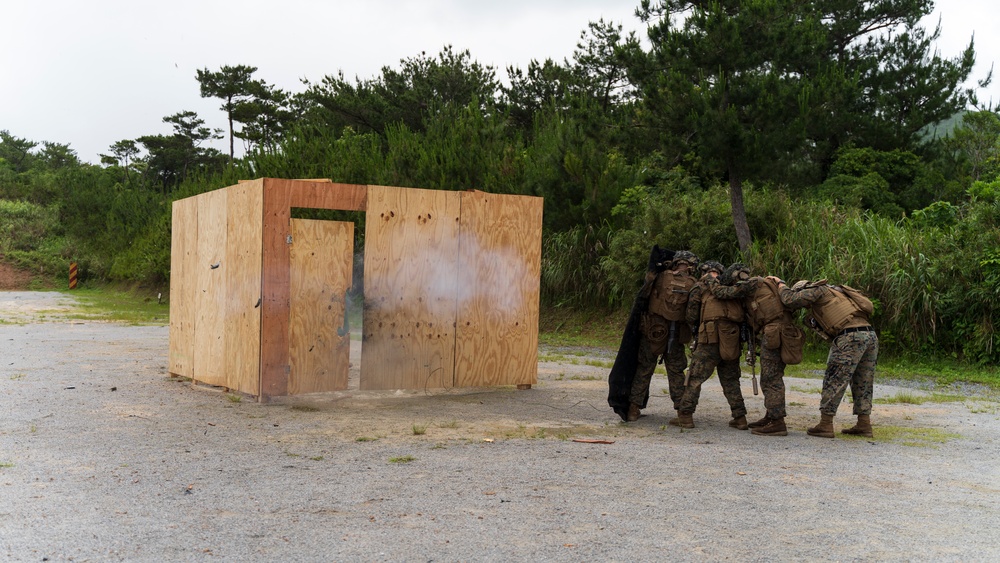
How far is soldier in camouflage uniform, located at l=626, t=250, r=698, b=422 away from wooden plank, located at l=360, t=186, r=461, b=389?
2.63 metres

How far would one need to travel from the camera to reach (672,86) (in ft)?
56.6

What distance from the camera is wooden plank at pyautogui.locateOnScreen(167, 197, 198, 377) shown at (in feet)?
36.6

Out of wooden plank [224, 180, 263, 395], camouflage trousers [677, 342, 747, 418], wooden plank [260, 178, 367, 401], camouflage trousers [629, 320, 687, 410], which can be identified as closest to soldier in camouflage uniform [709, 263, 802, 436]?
camouflage trousers [677, 342, 747, 418]

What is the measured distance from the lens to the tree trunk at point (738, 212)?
17.7 meters

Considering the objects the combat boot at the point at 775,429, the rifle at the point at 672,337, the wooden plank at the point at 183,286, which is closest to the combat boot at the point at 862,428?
the combat boot at the point at 775,429

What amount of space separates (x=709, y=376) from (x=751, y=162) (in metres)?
10.7

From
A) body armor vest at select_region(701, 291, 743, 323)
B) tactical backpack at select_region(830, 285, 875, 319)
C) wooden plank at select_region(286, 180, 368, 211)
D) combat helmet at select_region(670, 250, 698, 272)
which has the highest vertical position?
wooden plank at select_region(286, 180, 368, 211)

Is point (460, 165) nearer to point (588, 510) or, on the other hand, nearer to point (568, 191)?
point (568, 191)

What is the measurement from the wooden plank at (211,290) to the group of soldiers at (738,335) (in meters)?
4.84

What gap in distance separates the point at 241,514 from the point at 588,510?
2116 mm

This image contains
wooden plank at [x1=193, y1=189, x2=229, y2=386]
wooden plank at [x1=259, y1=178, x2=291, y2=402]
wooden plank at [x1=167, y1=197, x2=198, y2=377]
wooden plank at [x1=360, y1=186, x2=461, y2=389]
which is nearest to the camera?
wooden plank at [x1=259, y1=178, x2=291, y2=402]

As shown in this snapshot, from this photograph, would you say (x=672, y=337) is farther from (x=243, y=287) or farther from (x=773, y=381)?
(x=243, y=287)

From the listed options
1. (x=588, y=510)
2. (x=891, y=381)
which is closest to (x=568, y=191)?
(x=891, y=381)

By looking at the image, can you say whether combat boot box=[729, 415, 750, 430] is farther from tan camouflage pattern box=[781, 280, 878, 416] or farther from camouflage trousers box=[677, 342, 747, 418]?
tan camouflage pattern box=[781, 280, 878, 416]
